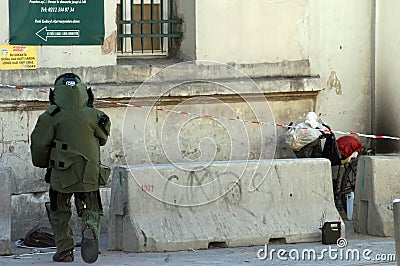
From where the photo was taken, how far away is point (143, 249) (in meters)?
10.6

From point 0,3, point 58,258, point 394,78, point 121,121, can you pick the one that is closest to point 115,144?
point 121,121

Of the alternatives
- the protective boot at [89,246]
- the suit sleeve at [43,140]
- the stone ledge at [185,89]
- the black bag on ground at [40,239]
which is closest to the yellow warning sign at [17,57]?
the stone ledge at [185,89]

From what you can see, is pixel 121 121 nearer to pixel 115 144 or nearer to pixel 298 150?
pixel 115 144

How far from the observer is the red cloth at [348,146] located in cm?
1325

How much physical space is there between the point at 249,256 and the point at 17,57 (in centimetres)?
361

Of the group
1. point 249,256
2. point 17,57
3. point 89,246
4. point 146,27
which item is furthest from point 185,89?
point 89,246

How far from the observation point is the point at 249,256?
1039cm

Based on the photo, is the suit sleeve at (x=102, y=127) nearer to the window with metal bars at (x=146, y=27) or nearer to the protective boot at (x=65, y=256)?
the protective boot at (x=65, y=256)

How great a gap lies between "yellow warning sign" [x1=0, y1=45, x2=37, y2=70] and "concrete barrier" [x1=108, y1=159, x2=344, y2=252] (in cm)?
200

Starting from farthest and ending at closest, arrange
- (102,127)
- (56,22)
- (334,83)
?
(334,83)
(56,22)
(102,127)

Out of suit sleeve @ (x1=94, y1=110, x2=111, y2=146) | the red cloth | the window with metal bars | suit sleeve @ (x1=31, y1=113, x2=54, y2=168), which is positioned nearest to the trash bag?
the red cloth

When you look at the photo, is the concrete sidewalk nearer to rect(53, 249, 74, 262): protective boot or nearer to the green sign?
rect(53, 249, 74, 262): protective boot

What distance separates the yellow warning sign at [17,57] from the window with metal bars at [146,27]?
130cm

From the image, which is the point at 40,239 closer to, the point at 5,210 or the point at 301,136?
the point at 5,210
